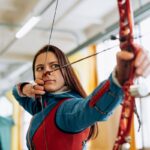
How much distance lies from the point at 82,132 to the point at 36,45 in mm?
3016

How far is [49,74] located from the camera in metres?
1.04

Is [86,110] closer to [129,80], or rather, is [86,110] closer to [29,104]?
[129,80]

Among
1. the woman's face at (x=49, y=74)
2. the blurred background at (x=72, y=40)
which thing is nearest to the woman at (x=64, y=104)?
the woman's face at (x=49, y=74)

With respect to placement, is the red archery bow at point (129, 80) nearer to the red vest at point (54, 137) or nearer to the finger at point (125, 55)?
the finger at point (125, 55)

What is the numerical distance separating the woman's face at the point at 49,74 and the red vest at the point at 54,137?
0.07 m

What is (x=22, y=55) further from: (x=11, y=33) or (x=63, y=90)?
(x=63, y=90)

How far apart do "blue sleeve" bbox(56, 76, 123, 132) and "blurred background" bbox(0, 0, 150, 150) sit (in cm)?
38

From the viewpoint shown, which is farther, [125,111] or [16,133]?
[16,133]

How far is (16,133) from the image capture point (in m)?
3.91

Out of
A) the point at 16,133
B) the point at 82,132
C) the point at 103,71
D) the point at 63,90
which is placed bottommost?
the point at 16,133

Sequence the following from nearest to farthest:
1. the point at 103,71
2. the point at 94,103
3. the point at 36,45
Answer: the point at 94,103 → the point at 103,71 → the point at 36,45

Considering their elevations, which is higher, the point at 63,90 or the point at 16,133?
the point at 63,90

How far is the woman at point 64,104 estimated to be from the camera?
68cm

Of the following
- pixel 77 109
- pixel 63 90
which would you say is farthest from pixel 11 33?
pixel 77 109
